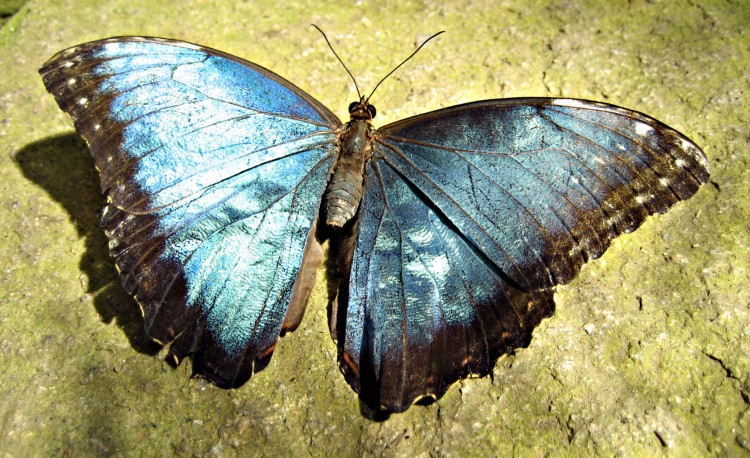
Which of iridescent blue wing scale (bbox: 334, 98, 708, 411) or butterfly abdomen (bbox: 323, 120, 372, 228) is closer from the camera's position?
iridescent blue wing scale (bbox: 334, 98, 708, 411)

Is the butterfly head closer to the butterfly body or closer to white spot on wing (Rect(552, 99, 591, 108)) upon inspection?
the butterfly body

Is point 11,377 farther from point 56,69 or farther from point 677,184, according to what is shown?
point 677,184

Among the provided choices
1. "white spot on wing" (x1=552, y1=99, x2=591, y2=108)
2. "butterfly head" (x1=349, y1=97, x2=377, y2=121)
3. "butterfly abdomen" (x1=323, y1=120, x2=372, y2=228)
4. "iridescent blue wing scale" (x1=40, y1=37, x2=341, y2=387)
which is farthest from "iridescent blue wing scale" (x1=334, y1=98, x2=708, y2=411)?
"butterfly head" (x1=349, y1=97, x2=377, y2=121)

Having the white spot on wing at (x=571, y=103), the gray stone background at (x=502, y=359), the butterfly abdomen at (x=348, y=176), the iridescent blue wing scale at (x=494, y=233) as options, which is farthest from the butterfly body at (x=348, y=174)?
the white spot on wing at (x=571, y=103)

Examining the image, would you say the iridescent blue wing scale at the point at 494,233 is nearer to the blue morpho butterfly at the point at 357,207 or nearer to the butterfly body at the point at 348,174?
the blue morpho butterfly at the point at 357,207

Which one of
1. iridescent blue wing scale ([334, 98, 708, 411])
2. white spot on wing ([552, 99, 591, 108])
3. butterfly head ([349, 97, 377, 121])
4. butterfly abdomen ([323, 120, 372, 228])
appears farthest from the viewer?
butterfly head ([349, 97, 377, 121])

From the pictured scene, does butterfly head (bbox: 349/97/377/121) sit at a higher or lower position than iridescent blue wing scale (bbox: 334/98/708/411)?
higher
